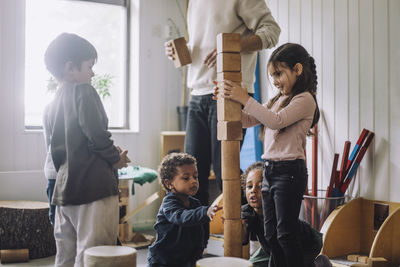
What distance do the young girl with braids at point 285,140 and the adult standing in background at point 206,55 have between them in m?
0.41

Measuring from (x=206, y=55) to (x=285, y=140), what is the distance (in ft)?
2.13

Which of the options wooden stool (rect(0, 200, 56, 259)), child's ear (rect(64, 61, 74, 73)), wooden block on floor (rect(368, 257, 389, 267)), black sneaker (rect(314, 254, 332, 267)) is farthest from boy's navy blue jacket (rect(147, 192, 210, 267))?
wooden stool (rect(0, 200, 56, 259))

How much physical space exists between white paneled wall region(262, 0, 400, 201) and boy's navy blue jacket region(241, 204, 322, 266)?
89 centimetres

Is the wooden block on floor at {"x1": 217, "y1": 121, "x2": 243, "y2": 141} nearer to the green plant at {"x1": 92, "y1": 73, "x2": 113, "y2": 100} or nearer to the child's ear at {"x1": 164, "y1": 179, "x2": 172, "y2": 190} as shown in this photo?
the child's ear at {"x1": 164, "y1": 179, "x2": 172, "y2": 190}

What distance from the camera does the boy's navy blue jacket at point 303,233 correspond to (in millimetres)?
1969

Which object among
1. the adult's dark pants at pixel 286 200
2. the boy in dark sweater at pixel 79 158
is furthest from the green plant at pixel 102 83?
the adult's dark pants at pixel 286 200

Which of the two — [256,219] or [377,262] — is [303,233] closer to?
[256,219]

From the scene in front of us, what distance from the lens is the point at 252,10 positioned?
2.28m

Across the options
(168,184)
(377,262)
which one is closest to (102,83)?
(168,184)

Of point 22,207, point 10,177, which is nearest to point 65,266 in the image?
point 22,207

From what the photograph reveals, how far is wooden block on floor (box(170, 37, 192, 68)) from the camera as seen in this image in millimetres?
2287

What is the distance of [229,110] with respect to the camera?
174 centimetres

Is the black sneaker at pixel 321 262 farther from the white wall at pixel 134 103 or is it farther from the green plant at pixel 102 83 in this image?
the green plant at pixel 102 83

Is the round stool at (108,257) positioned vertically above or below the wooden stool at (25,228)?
above
